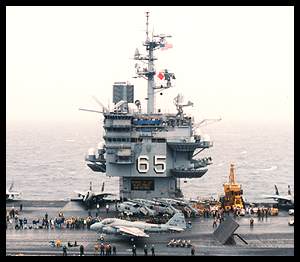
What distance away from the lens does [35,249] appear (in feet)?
121

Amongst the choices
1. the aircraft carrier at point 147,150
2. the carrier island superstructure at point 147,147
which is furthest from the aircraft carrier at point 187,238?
the carrier island superstructure at point 147,147

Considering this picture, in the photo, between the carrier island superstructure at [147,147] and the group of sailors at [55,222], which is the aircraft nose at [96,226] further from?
the carrier island superstructure at [147,147]

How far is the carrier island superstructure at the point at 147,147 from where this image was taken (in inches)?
1898

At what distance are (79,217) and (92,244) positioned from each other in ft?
24.6

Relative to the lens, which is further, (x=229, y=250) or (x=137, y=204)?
(x=137, y=204)

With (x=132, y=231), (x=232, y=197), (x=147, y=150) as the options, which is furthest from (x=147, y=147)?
(x=132, y=231)

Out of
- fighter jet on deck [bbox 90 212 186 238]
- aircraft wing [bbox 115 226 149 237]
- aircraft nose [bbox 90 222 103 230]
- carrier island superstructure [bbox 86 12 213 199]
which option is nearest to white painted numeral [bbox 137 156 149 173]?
carrier island superstructure [bbox 86 12 213 199]

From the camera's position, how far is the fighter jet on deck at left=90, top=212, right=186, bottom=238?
130 feet

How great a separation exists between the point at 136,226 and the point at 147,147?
8856 mm

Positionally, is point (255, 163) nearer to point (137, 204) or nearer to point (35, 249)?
point (137, 204)

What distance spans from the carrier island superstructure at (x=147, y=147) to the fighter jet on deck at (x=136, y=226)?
7.55 meters

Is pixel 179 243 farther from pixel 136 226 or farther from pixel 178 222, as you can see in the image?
pixel 136 226

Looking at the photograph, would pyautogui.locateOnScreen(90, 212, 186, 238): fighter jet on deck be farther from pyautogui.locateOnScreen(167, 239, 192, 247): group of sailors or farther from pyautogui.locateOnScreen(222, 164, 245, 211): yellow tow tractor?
pyautogui.locateOnScreen(222, 164, 245, 211): yellow tow tractor
